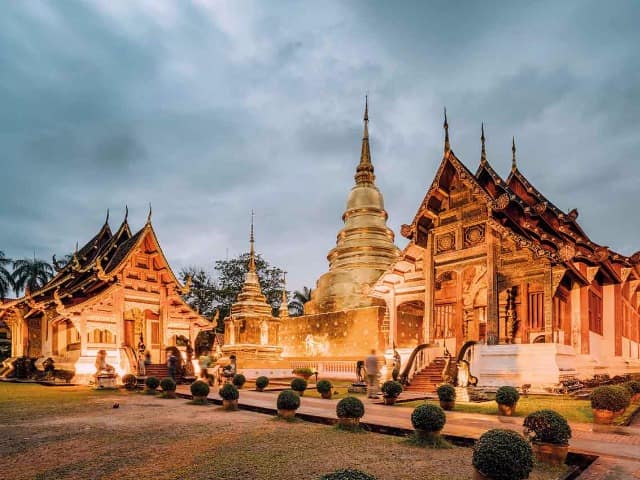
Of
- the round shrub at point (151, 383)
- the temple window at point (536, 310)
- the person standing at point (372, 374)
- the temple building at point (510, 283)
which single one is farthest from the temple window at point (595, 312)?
the round shrub at point (151, 383)

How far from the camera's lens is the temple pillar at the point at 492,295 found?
1711cm

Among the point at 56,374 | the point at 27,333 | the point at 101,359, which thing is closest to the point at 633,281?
the point at 101,359

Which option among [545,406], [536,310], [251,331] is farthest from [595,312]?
[251,331]

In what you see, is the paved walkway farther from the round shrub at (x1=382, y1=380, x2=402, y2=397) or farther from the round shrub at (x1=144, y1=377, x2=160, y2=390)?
the round shrub at (x1=144, y1=377, x2=160, y2=390)

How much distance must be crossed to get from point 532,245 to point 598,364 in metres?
6.00

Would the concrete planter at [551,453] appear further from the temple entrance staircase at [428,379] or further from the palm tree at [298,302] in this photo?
the palm tree at [298,302]

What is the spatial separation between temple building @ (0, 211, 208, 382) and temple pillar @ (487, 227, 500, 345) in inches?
578

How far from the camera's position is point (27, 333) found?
26656mm

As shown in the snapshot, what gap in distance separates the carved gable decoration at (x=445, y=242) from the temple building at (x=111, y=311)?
12858mm

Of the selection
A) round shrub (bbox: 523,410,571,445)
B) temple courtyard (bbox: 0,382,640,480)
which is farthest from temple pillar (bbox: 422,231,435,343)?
round shrub (bbox: 523,410,571,445)

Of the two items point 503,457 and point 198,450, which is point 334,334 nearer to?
point 198,450

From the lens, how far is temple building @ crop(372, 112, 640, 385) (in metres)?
16.2

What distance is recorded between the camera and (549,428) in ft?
21.6

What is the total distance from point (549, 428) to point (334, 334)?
2459 cm
